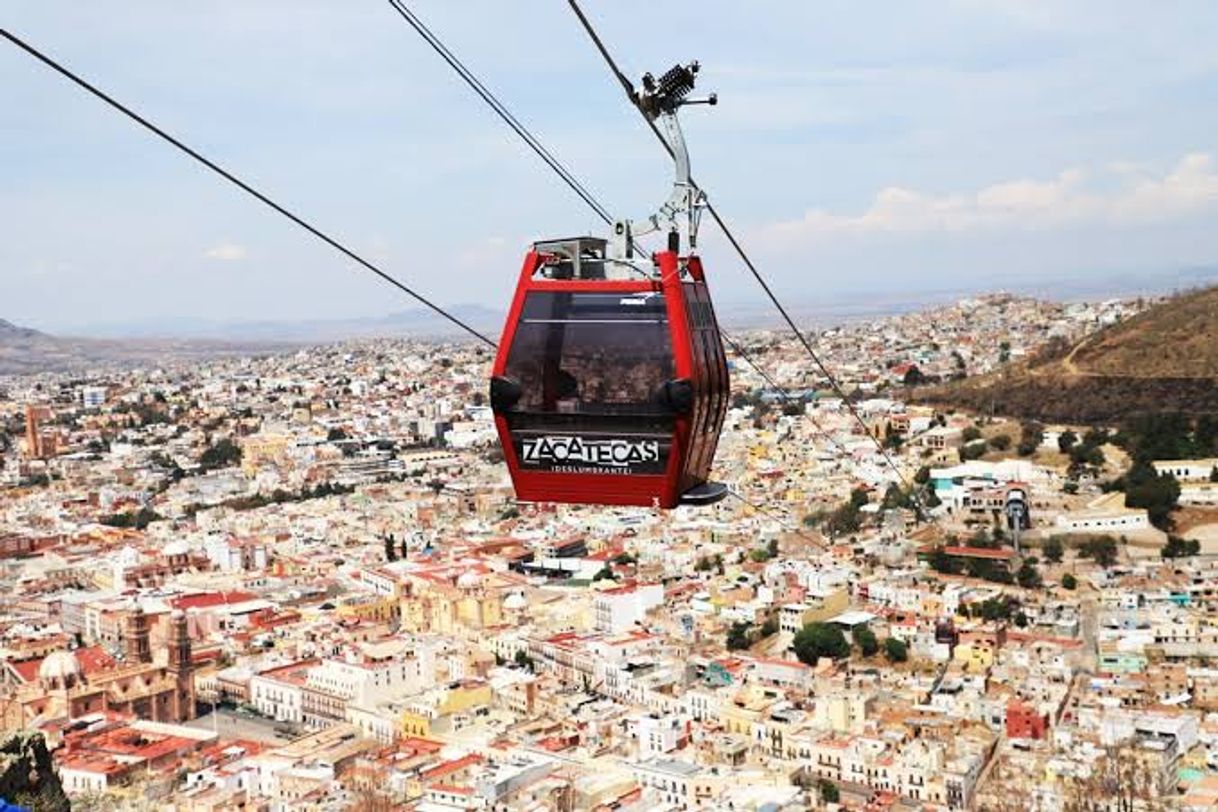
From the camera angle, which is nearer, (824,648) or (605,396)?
(605,396)

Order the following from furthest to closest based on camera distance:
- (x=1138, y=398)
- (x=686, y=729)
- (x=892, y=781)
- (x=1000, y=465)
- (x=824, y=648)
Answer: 1. (x=1138, y=398)
2. (x=1000, y=465)
3. (x=824, y=648)
4. (x=686, y=729)
5. (x=892, y=781)

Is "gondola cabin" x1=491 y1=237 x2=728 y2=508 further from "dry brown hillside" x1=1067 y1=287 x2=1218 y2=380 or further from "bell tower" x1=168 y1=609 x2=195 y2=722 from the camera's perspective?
"dry brown hillside" x1=1067 y1=287 x2=1218 y2=380

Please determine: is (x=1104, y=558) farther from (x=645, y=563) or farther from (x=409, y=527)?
(x=409, y=527)

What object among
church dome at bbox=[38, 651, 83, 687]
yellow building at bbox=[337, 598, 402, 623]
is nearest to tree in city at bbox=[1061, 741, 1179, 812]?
church dome at bbox=[38, 651, 83, 687]

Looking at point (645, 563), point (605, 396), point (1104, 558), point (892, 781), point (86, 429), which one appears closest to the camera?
point (605, 396)

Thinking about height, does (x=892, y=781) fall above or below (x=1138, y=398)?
below

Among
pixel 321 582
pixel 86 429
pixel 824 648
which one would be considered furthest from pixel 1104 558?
pixel 86 429

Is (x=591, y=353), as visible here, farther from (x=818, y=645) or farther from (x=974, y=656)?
(x=818, y=645)

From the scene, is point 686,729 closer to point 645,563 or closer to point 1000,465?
point 645,563
